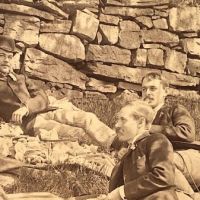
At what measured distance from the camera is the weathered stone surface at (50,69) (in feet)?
17.5

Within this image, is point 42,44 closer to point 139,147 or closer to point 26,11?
point 26,11

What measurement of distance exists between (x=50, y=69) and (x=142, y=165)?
5.77 ft

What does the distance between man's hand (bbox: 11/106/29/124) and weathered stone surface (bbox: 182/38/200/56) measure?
1.50 m

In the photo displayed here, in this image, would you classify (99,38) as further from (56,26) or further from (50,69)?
(50,69)

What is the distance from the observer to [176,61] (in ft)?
18.5

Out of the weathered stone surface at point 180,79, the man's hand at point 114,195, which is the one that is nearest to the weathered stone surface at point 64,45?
the weathered stone surface at point 180,79

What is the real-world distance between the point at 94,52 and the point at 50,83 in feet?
1.45

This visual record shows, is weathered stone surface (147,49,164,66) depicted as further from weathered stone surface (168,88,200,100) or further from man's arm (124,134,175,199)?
man's arm (124,134,175,199)

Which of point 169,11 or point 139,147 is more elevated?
point 169,11

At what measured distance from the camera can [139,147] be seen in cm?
388

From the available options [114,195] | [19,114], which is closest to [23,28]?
[19,114]

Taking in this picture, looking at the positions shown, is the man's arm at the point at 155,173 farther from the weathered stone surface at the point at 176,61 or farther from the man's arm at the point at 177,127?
the weathered stone surface at the point at 176,61

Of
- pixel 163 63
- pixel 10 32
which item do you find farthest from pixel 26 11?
pixel 163 63

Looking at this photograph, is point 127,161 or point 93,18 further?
point 93,18
